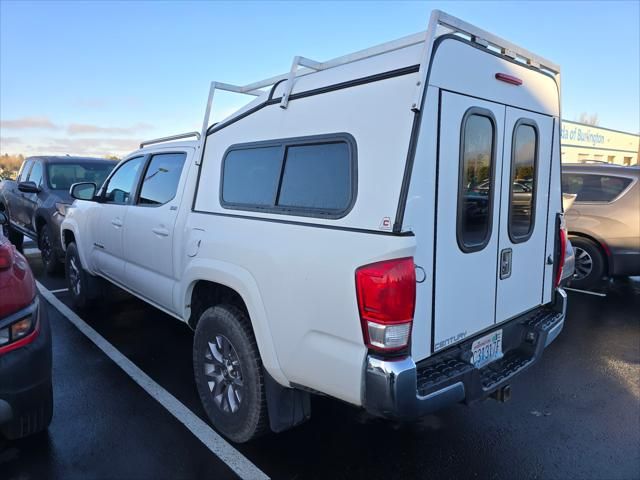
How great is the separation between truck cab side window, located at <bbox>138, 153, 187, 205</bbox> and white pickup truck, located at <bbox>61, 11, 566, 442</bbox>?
136mm

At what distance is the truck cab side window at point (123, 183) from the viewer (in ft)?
14.6

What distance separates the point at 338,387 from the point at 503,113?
1881 mm

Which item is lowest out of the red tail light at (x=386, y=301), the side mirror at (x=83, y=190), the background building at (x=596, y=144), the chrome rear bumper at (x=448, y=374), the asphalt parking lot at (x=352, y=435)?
the asphalt parking lot at (x=352, y=435)

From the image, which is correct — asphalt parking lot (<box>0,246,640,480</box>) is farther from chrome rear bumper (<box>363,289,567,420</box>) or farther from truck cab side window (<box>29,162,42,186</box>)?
truck cab side window (<box>29,162,42,186</box>)

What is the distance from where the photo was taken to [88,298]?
215 inches

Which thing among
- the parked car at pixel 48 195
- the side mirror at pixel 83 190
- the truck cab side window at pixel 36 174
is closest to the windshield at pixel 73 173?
the parked car at pixel 48 195

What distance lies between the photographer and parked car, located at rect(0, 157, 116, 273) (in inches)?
265

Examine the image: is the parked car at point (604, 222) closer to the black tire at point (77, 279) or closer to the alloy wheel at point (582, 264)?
the alloy wheel at point (582, 264)

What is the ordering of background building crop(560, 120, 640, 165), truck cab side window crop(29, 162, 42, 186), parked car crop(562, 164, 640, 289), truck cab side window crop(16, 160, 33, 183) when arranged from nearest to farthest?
parked car crop(562, 164, 640, 289), truck cab side window crop(29, 162, 42, 186), truck cab side window crop(16, 160, 33, 183), background building crop(560, 120, 640, 165)

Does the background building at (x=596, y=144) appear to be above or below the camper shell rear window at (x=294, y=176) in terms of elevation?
above

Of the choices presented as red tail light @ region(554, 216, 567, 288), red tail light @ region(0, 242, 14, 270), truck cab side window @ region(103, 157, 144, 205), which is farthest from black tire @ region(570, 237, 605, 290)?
red tail light @ region(0, 242, 14, 270)

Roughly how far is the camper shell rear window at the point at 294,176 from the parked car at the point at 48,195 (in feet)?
13.7

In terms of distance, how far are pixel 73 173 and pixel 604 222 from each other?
8451 mm

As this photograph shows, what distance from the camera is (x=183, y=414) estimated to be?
10.8ft
